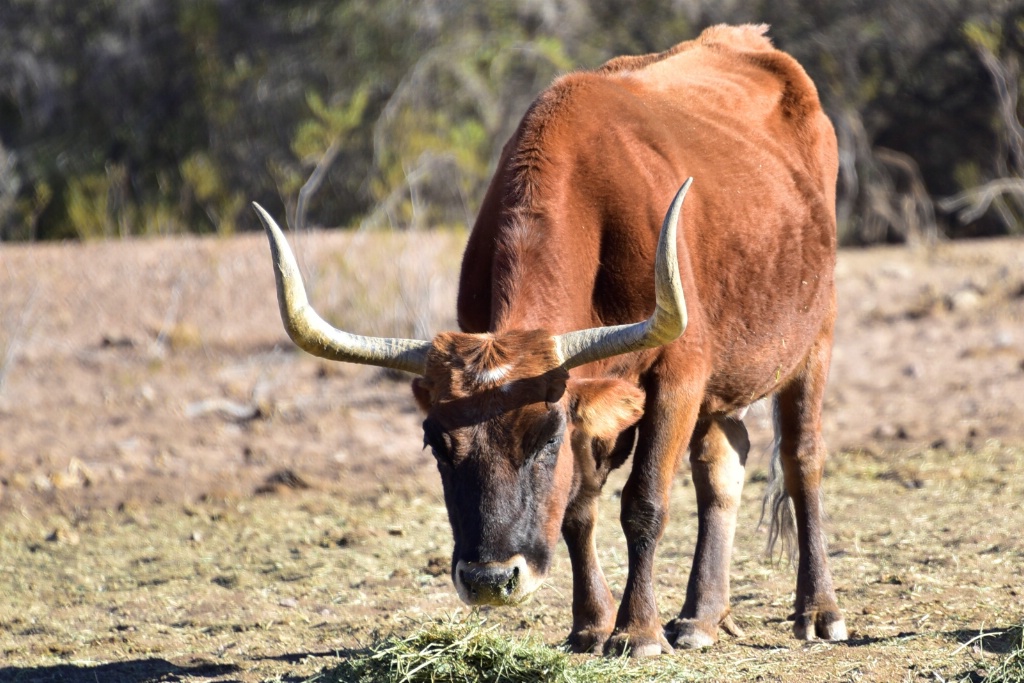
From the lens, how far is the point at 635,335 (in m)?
4.11

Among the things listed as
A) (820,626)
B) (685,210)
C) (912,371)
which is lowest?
(912,371)

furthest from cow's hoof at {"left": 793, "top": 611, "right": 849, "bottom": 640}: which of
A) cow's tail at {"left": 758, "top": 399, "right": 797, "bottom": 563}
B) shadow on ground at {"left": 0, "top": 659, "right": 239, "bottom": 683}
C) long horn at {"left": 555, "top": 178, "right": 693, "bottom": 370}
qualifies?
shadow on ground at {"left": 0, "top": 659, "right": 239, "bottom": 683}

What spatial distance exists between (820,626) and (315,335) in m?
2.48

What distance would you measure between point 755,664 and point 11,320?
845 cm

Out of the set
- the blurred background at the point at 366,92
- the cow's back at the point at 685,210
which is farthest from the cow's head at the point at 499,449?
the blurred background at the point at 366,92

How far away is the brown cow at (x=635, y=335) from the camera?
4.07 metres

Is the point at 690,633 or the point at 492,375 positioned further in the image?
the point at 690,633

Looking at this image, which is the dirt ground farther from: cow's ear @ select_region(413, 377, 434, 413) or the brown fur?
cow's ear @ select_region(413, 377, 434, 413)

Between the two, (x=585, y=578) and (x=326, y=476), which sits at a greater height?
(x=585, y=578)

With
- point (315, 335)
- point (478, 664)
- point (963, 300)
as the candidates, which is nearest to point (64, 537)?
point (478, 664)

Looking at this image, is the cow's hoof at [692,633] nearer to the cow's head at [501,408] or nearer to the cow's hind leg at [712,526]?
the cow's hind leg at [712,526]

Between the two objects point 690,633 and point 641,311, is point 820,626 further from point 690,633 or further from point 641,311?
point 641,311

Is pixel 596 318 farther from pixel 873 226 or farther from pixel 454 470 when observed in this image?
pixel 873 226

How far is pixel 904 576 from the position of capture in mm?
5996
